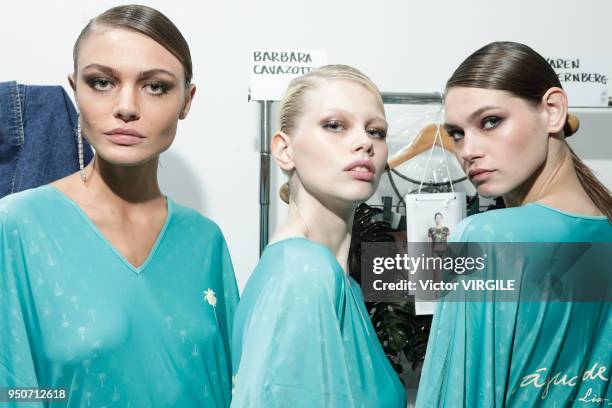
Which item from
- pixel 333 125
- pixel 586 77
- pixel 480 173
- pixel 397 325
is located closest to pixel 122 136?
pixel 333 125

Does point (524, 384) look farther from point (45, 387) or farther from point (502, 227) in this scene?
point (45, 387)

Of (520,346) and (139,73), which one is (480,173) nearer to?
(520,346)

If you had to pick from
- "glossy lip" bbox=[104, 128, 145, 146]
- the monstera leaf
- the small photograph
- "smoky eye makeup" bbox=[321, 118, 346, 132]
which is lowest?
the monstera leaf

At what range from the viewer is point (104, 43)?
1215mm

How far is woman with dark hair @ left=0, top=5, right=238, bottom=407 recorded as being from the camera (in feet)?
3.88

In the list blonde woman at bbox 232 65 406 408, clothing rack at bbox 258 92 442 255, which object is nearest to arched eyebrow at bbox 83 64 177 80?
blonde woman at bbox 232 65 406 408

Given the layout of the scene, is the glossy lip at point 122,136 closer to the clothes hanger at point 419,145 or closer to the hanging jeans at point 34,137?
the hanging jeans at point 34,137

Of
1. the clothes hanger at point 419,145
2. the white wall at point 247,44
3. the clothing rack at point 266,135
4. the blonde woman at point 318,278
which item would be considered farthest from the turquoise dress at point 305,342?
the white wall at point 247,44

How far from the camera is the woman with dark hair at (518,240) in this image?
1185 mm

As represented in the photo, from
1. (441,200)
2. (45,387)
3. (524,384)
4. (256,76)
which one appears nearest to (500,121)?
(441,200)

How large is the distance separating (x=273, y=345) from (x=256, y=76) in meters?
0.66

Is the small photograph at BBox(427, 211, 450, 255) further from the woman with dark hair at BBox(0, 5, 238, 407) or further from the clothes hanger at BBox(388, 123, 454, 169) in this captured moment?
the woman with dark hair at BBox(0, 5, 238, 407)

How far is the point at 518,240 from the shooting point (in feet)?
3.94

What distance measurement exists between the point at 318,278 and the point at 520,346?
370mm
